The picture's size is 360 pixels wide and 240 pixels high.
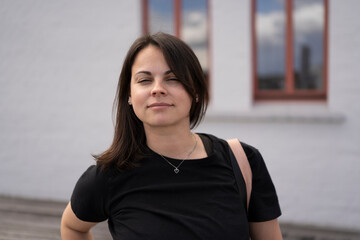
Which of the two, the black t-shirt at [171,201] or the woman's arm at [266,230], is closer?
the black t-shirt at [171,201]

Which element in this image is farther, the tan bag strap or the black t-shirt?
the tan bag strap

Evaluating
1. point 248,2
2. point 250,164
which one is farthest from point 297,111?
point 250,164

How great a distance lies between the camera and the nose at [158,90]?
143cm

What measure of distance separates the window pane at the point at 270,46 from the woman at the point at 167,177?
132 inches

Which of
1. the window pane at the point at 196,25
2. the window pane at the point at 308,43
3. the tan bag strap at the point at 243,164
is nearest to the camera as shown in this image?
the tan bag strap at the point at 243,164

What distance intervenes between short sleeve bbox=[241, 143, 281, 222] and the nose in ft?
1.44

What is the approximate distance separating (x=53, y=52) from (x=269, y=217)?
4.40 m

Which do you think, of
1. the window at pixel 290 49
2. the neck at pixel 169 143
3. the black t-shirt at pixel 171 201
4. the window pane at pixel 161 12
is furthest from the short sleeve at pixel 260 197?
the window pane at pixel 161 12

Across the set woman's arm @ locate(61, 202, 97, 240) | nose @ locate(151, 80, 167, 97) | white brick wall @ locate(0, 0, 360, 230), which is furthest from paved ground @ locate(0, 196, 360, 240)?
nose @ locate(151, 80, 167, 97)

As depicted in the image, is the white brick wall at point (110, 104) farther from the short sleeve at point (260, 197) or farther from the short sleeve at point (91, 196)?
the short sleeve at point (91, 196)

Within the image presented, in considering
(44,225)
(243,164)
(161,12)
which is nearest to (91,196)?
(243,164)

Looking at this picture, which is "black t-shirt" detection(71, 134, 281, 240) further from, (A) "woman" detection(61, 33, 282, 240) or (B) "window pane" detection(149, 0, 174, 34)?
(B) "window pane" detection(149, 0, 174, 34)

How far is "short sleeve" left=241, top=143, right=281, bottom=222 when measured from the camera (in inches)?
61.7

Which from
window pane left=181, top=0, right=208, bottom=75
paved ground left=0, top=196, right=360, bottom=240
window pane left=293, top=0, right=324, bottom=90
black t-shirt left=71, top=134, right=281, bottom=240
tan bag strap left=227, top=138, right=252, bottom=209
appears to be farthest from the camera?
window pane left=181, top=0, right=208, bottom=75
